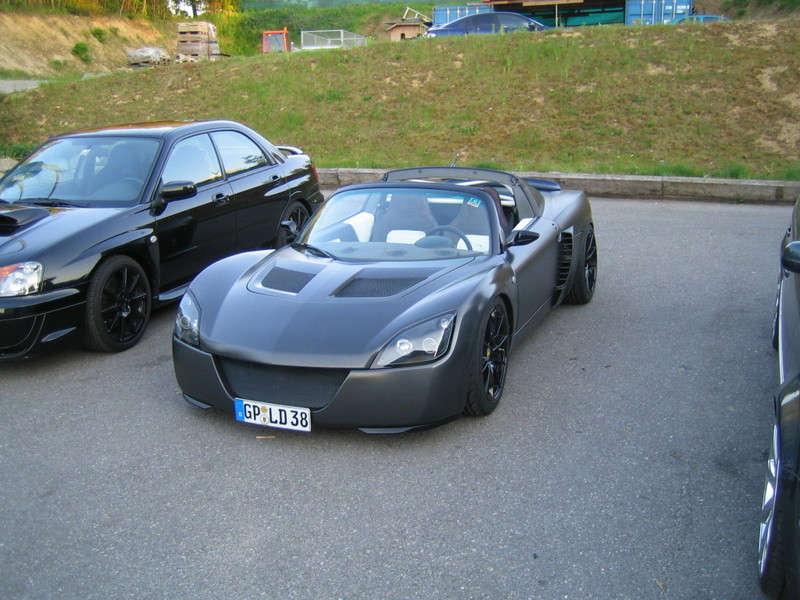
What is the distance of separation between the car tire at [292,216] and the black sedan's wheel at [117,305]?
1.94m

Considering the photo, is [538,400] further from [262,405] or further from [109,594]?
[109,594]

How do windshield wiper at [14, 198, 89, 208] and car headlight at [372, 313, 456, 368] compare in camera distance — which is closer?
car headlight at [372, 313, 456, 368]

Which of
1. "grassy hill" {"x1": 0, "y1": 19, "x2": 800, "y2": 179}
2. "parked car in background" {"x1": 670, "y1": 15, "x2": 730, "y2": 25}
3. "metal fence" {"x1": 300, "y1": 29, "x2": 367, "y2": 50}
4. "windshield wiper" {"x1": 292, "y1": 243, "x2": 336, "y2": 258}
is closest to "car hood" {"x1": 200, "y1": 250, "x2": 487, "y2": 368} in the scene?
"windshield wiper" {"x1": 292, "y1": 243, "x2": 336, "y2": 258}

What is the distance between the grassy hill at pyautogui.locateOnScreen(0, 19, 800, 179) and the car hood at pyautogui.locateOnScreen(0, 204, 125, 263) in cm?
821

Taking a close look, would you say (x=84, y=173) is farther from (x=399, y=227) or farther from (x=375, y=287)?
(x=375, y=287)

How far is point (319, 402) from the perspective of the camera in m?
4.09

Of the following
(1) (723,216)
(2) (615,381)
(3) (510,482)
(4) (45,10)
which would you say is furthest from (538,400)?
(4) (45,10)

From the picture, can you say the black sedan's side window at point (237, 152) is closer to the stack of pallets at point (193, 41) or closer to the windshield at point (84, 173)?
the windshield at point (84, 173)

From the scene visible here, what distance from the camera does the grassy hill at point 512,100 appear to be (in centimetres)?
1394

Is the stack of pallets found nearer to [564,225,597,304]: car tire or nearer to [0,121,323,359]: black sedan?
[0,121,323,359]: black sedan

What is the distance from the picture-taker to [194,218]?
665 centimetres

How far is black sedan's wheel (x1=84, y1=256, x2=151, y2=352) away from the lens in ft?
18.2

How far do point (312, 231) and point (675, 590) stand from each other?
3.37 m

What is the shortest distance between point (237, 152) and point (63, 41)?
3438 cm
